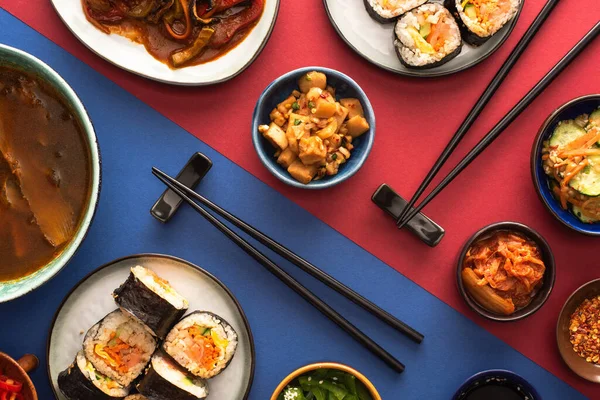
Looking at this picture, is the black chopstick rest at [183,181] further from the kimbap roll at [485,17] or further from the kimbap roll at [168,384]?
the kimbap roll at [485,17]

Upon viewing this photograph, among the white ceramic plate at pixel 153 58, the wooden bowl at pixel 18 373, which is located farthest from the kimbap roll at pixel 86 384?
the white ceramic plate at pixel 153 58

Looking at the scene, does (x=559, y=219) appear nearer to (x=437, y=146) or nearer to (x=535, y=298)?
(x=535, y=298)

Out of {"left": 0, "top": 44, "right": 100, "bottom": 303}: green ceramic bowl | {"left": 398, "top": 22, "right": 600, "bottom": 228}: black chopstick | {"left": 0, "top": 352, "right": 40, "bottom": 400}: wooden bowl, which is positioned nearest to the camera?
{"left": 0, "top": 44, "right": 100, "bottom": 303}: green ceramic bowl

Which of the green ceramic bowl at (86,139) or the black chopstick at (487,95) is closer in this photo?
the green ceramic bowl at (86,139)

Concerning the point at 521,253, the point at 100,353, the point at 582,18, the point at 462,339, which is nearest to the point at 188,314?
the point at 100,353

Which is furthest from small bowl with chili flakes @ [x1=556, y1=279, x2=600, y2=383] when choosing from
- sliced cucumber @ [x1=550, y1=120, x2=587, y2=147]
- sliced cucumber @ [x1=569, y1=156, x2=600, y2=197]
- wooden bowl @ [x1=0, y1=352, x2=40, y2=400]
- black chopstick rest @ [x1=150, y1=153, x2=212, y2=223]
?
wooden bowl @ [x1=0, y1=352, x2=40, y2=400]

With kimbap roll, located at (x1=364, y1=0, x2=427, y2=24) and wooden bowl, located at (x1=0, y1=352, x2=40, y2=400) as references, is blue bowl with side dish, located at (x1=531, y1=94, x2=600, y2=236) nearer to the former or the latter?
kimbap roll, located at (x1=364, y1=0, x2=427, y2=24)
